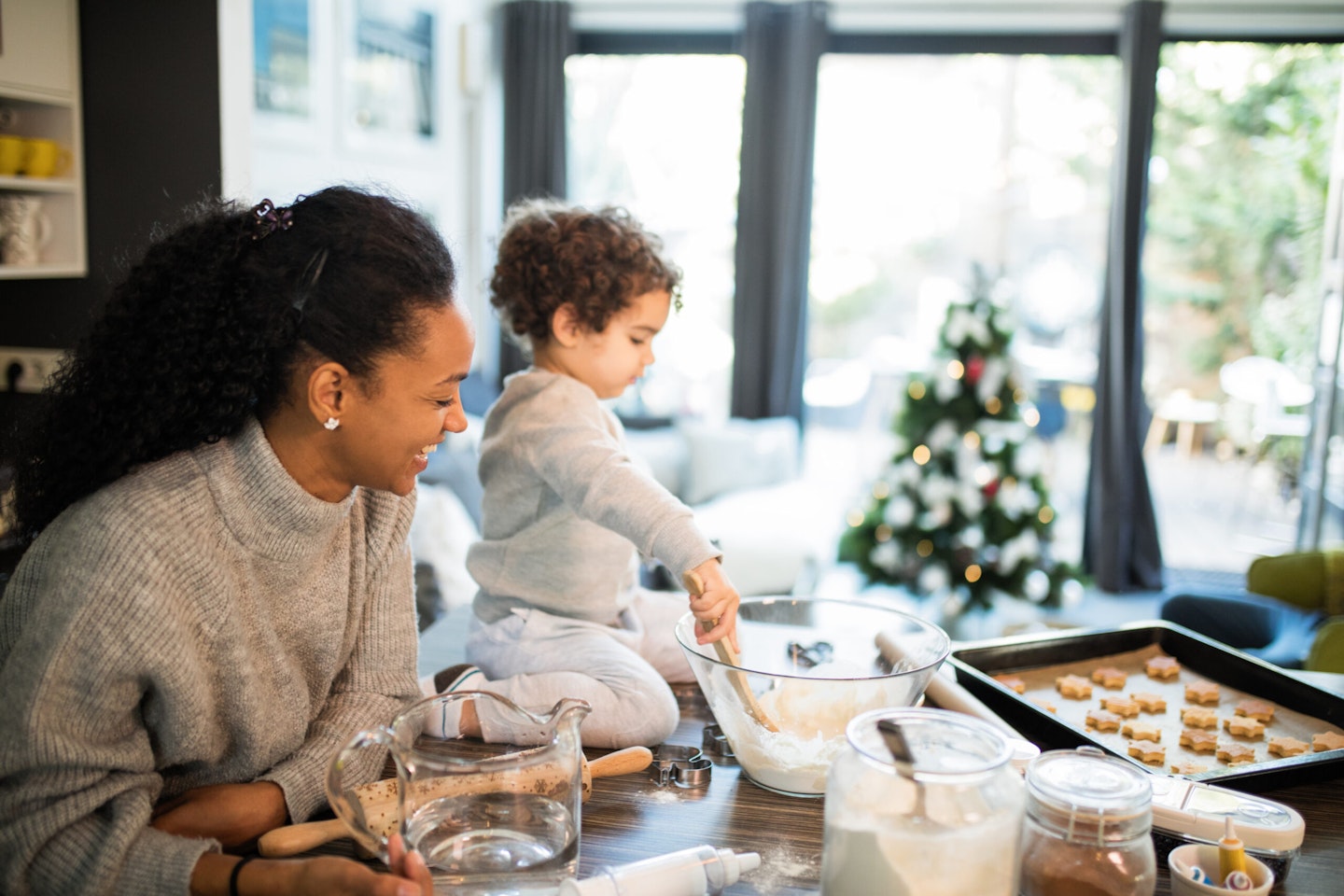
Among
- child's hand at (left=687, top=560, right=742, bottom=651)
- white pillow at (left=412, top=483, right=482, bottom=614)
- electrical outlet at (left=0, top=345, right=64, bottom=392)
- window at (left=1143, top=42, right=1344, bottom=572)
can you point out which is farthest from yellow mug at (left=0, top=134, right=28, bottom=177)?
window at (left=1143, top=42, right=1344, bottom=572)

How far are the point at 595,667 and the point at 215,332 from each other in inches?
25.1

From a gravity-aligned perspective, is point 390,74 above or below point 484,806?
above

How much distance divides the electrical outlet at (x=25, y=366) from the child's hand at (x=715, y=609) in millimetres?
2209

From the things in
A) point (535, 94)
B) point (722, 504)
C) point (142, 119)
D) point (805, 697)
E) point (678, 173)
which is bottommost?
point (722, 504)

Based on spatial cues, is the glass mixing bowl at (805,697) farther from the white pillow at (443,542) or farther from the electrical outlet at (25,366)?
the electrical outlet at (25,366)

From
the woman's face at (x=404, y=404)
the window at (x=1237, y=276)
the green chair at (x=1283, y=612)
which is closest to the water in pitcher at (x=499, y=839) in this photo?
the woman's face at (x=404, y=404)

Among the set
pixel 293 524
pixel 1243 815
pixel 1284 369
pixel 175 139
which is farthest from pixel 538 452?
pixel 1284 369

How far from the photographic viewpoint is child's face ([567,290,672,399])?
173cm

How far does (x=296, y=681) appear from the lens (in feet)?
3.61

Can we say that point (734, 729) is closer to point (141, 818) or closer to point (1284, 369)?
point (141, 818)

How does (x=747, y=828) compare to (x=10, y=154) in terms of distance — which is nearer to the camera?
(x=747, y=828)

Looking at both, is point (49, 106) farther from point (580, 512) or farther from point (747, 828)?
point (747, 828)

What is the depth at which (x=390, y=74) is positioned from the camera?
388cm

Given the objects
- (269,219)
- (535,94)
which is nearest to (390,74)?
(535,94)
